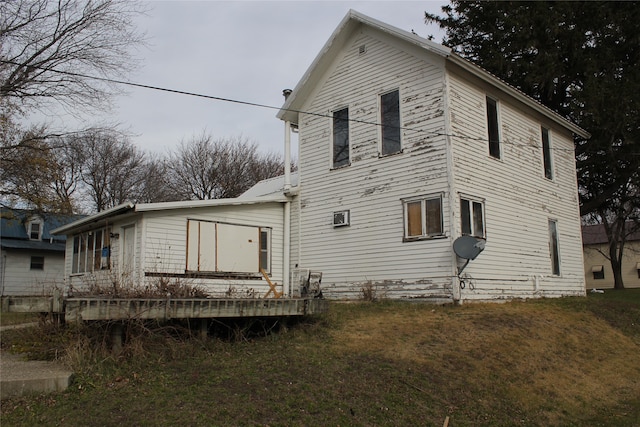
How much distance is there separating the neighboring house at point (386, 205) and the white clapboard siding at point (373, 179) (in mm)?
35

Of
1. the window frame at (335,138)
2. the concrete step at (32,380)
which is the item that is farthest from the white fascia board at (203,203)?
the concrete step at (32,380)

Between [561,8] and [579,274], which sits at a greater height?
[561,8]

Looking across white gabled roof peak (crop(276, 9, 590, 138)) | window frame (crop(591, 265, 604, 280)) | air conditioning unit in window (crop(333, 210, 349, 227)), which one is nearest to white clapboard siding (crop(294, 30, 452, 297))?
air conditioning unit in window (crop(333, 210, 349, 227))

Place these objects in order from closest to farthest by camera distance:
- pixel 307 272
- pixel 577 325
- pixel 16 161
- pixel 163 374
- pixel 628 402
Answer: pixel 163 374 < pixel 628 402 < pixel 577 325 < pixel 307 272 < pixel 16 161

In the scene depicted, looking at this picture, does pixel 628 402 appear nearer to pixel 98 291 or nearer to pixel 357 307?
pixel 357 307

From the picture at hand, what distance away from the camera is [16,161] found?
1872 centimetres

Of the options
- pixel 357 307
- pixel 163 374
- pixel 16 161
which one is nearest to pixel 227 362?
pixel 163 374

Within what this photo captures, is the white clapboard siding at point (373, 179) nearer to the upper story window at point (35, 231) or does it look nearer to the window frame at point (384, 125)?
the window frame at point (384, 125)

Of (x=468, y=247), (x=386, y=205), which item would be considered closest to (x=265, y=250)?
(x=386, y=205)

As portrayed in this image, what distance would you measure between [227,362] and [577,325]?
8.27m

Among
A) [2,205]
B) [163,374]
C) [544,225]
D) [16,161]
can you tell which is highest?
[16,161]

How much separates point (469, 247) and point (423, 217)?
1.56 metres

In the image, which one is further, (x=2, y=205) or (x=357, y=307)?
(x=2, y=205)

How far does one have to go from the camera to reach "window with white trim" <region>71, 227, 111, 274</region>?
14781 mm
